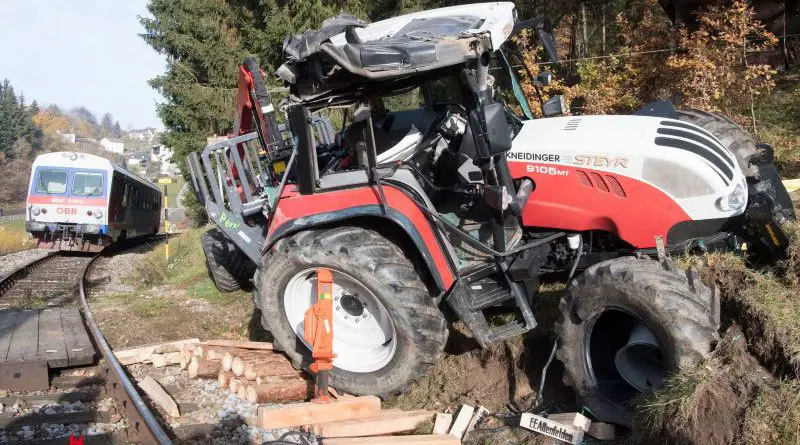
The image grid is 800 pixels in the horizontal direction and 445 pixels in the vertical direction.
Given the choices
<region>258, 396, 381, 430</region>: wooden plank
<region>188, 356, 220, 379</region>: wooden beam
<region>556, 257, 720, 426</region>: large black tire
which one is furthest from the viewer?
<region>188, 356, 220, 379</region>: wooden beam

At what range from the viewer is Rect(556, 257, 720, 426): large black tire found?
4449 mm

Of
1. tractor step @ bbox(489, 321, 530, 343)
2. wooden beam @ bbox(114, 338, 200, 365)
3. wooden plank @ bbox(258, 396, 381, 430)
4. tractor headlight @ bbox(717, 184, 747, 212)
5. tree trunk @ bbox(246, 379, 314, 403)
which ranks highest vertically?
tractor headlight @ bbox(717, 184, 747, 212)

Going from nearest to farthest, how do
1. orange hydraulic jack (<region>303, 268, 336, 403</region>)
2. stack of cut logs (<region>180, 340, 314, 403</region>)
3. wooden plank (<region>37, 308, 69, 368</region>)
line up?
orange hydraulic jack (<region>303, 268, 336, 403</region>) < stack of cut logs (<region>180, 340, 314, 403</region>) < wooden plank (<region>37, 308, 69, 368</region>)

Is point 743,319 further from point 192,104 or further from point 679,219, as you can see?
point 192,104

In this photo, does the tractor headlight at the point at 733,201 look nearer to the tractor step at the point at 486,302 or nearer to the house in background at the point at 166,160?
the tractor step at the point at 486,302

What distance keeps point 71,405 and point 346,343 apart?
7.63 feet

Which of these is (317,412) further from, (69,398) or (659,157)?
(659,157)

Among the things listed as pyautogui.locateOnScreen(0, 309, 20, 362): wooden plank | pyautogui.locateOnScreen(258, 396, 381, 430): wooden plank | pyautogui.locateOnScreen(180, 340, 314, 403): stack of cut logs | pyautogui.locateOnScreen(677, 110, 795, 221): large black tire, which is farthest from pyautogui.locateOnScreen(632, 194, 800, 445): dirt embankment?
pyautogui.locateOnScreen(0, 309, 20, 362): wooden plank

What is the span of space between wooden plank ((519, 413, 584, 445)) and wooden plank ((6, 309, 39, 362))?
460 centimetres

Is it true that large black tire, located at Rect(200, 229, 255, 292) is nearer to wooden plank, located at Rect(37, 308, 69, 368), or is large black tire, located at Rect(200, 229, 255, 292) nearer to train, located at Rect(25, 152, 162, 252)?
wooden plank, located at Rect(37, 308, 69, 368)

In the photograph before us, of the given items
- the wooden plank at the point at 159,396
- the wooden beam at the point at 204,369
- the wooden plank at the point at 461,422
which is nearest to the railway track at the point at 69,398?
the wooden plank at the point at 159,396

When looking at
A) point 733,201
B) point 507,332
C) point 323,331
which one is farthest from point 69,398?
point 733,201

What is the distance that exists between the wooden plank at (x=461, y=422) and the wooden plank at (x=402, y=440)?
15cm

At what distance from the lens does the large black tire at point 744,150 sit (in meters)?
5.60
